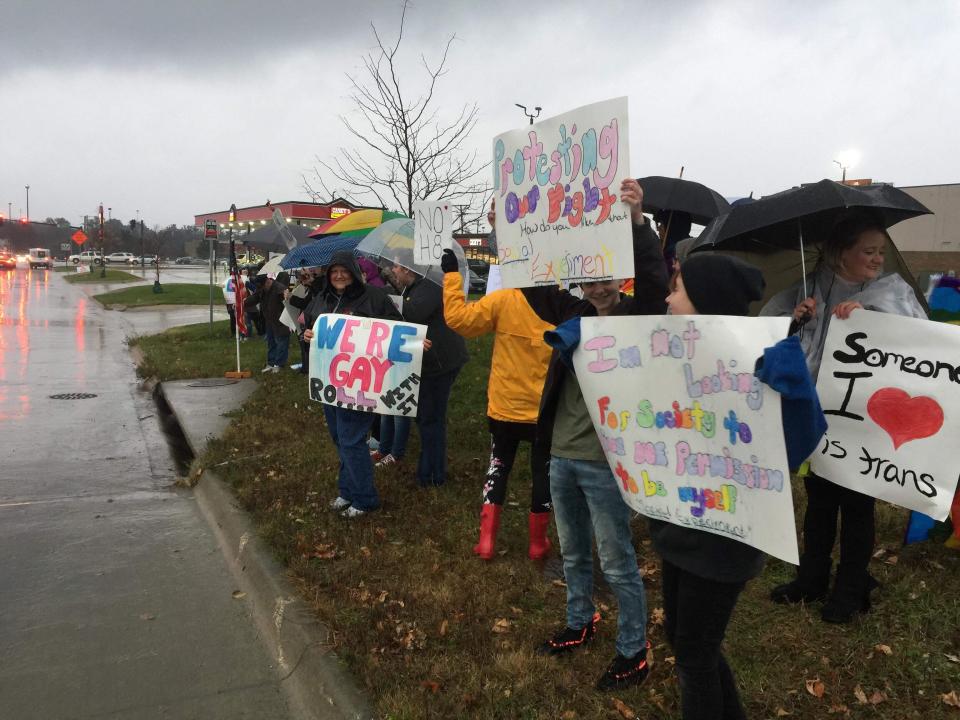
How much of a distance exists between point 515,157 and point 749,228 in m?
1.16

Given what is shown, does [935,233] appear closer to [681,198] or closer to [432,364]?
[681,198]

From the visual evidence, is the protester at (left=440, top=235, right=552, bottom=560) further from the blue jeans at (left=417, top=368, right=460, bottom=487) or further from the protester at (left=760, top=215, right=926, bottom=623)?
the blue jeans at (left=417, top=368, right=460, bottom=487)

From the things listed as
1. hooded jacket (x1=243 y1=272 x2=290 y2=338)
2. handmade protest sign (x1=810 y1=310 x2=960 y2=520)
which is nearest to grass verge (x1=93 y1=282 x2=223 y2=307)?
hooded jacket (x1=243 y1=272 x2=290 y2=338)

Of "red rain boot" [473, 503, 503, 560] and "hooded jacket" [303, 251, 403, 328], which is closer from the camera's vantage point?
"red rain boot" [473, 503, 503, 560]

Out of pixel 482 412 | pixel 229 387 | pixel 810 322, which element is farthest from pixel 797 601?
pixel 229 387

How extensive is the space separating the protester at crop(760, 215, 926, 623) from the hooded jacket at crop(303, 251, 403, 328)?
9.30 ft

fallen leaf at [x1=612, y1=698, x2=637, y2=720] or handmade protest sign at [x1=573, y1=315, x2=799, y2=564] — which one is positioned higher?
handmade protest sign at [x1=573, y1=315, x2=799, y2=564]

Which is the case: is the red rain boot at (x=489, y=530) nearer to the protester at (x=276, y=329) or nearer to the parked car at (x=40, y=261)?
the protester at (x=276, y=329)

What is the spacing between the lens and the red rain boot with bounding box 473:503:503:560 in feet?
15.0

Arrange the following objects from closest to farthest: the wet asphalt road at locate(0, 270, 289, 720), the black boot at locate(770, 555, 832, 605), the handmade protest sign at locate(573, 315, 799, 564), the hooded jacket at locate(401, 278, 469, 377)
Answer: the handmade protest sign at locate(573, 315, 799, 564), the wet asphalt road at locate(0, 270, 289, 720), the black boot at locate(770, 555, 832, 605), the hooded jacket at locate(401, 278, 469, 377)

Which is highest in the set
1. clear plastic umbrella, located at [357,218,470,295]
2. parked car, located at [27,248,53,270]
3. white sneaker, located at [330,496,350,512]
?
parked car, located at [27,248,53,270]

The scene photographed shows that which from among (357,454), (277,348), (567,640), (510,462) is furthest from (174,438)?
(567,640)

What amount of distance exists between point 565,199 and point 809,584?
95.2 inches

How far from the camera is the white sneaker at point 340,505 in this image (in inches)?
217
